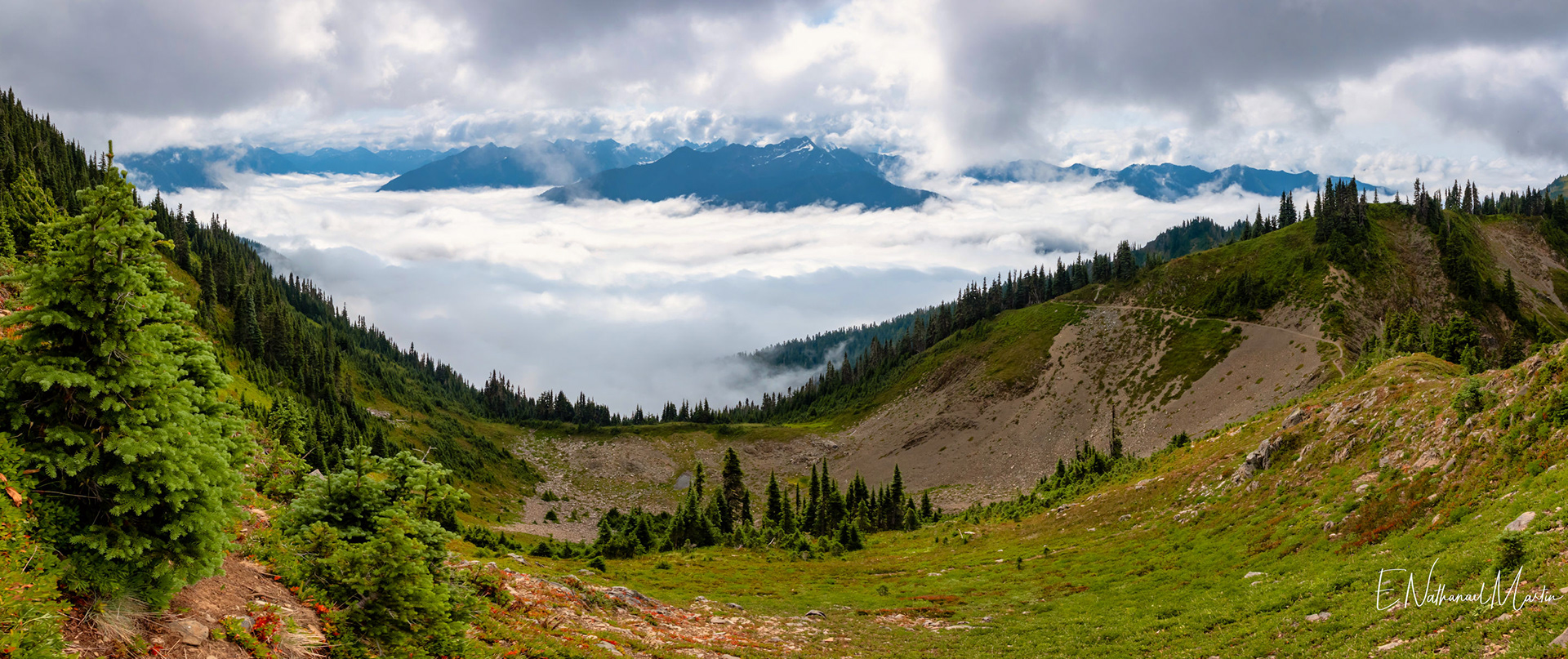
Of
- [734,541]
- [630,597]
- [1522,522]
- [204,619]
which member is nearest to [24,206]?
[734,541]

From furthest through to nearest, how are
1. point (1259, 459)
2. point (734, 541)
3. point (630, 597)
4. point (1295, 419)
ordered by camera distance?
point (734, 541) → point (1295, 419) → point (1259, 459) → point (630, 597)

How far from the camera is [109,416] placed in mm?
11531

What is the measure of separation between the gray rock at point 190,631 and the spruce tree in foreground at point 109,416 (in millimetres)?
477

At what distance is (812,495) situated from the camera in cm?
10825

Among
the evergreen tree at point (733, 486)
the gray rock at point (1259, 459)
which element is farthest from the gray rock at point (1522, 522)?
the evergreen tree at point (733, 486)

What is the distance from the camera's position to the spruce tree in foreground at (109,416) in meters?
10.9

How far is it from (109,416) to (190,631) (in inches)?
161

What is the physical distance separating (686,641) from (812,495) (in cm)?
8536

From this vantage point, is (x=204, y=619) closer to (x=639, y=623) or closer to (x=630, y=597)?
(x=639, y=623)

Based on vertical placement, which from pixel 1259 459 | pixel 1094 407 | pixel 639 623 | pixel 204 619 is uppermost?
pixel 204 619

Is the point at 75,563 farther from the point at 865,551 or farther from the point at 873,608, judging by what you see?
the point at 865,551

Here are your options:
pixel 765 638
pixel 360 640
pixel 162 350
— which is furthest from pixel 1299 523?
pixel 162 350

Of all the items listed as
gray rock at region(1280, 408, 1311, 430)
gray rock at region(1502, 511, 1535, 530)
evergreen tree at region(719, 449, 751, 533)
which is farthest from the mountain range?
evergreen tree at region(719, 449, 751, 533)

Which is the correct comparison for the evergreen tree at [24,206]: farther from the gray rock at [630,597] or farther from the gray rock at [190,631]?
the gray rock at [190,631]
